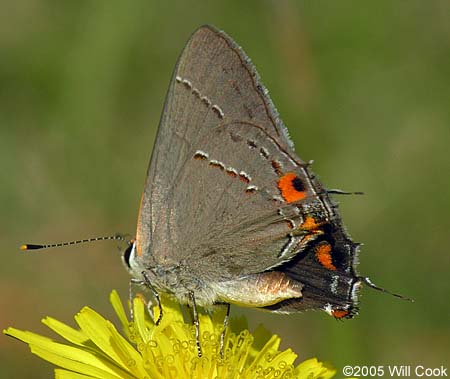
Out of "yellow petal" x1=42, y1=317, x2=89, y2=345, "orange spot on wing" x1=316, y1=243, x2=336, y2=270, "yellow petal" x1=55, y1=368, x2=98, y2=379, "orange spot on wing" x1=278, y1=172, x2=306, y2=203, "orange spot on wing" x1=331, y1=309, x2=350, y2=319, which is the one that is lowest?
"yellow petal" x1=55, y1=368, x2=98, y2=379

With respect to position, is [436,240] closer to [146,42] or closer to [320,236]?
[320,236]

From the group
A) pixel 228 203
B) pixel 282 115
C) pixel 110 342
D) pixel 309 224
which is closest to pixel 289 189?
pixel 309 224

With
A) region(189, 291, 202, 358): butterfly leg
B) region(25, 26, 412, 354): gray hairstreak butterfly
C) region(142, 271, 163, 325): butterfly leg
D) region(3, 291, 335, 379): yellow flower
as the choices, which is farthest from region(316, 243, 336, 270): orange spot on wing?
region(142, 271, 163, 325): butterfly leg

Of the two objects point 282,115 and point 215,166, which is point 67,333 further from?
point 282,115

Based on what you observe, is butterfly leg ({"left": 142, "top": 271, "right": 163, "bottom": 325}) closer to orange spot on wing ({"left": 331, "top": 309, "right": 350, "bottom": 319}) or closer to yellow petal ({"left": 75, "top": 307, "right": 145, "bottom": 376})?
yellow petal ({"left": 75, "top": 307, "right": 145, "bottom": 376})

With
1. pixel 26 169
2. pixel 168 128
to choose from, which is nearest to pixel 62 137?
pixel 26 169
